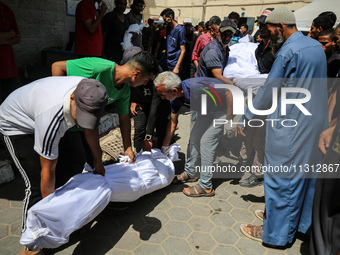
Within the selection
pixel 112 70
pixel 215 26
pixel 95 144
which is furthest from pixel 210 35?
pixel 95 144

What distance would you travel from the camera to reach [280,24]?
2.31 metres

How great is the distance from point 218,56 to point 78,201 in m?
2.51

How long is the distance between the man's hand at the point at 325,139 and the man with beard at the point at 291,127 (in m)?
0.08

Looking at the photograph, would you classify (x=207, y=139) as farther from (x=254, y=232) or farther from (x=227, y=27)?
(x=227, y=27)

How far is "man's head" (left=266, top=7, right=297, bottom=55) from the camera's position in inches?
90.1

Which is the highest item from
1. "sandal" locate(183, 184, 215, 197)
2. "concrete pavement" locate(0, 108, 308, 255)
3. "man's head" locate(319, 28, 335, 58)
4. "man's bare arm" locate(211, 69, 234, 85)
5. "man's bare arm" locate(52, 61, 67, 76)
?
"man's head" locate(319, 28, 335, 58)

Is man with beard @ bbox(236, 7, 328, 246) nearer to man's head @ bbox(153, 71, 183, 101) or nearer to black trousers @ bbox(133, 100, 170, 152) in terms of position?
man's head @ bbox(153, 71, 183, 101)

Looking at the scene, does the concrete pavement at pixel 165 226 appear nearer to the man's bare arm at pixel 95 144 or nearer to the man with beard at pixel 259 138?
the man with beard at pixel 259 138

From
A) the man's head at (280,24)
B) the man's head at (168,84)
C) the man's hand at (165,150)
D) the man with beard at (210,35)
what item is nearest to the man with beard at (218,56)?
the man's head at (168,84)

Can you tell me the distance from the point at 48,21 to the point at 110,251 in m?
5.02

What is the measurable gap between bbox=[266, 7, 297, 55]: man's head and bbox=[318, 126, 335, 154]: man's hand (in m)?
0.89

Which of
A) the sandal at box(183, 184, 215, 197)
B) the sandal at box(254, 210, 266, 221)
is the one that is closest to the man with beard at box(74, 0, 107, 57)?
the sandal at box(183, 184, 215, 197)

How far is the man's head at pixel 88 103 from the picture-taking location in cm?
173

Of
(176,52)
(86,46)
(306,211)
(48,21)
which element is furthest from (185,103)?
(48,21)
